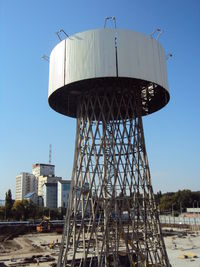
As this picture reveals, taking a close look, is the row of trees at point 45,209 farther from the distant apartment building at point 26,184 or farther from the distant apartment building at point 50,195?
the distant apartment building at point 26,184

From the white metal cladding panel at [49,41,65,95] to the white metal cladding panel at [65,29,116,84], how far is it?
571 millimetres

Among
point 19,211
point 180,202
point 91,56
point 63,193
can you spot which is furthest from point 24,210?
point 91,56

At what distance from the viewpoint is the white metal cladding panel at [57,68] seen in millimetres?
18273

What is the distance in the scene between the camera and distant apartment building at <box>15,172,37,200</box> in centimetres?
16062

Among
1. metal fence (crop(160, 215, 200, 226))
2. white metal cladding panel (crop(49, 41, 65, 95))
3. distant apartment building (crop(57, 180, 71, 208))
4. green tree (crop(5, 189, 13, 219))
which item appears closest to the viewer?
white metal cladding panel (crop(49, 41, 65, 95))

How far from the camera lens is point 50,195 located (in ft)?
399

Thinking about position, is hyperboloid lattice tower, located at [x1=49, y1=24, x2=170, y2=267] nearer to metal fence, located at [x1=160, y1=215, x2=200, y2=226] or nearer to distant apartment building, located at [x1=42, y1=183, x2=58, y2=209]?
metal fence, located at [x1=160, y1=215, x2=200, y2=226]

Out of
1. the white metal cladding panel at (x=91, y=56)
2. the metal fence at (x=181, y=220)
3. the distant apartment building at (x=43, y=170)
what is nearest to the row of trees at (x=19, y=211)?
the metal fence at (x=181, y=220)

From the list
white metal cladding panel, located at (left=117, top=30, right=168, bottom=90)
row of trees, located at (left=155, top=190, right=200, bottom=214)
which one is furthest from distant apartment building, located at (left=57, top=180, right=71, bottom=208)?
white metal cladding panel, located at (left=117, top=30, right=168, bottom=90)

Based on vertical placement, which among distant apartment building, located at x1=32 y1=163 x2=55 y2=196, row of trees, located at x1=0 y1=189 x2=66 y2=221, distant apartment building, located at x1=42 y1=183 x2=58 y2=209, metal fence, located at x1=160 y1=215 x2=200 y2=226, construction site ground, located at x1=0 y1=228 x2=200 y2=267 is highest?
distant apartment building, located at x1=32 y1=163 x2=55 y2=196

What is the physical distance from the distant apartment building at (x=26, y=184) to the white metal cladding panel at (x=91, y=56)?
15278cm

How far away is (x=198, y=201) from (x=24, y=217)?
199 feet

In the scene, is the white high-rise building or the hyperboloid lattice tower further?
the white high-rise building

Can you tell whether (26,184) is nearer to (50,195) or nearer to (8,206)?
(50,195)
